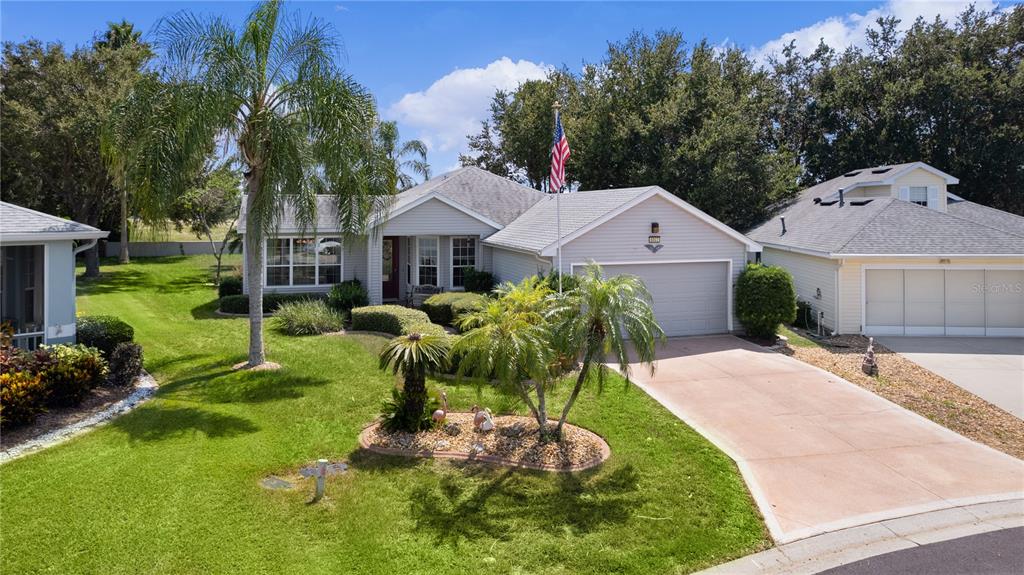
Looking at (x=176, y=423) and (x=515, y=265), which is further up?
(x=515, y=265)

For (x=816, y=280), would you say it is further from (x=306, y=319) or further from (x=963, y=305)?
(x=306, y=319)

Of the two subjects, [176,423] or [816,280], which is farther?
[816,280]

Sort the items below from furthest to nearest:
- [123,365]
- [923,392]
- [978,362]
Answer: [978,362] → [923,392] → [123,365]

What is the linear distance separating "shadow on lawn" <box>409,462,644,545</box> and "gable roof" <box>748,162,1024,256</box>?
13.4 meters

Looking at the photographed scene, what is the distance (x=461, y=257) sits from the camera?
22484 mm

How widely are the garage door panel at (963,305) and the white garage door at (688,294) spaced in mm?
6814

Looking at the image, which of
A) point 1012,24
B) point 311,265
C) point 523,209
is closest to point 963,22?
point 1012,24

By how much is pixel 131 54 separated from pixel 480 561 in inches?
1332

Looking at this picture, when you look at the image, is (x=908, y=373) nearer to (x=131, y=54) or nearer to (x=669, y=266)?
(x=669, y=266)

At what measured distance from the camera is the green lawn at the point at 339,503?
248 inches

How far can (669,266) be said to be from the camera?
17.7 metres

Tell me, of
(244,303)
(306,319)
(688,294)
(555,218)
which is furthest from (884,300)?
(244,303)

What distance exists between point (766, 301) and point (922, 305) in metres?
5.74

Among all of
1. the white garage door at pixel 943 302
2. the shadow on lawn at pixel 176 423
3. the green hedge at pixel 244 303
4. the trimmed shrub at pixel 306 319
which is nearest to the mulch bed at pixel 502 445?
the shadow on lawn at pixel 176 423
